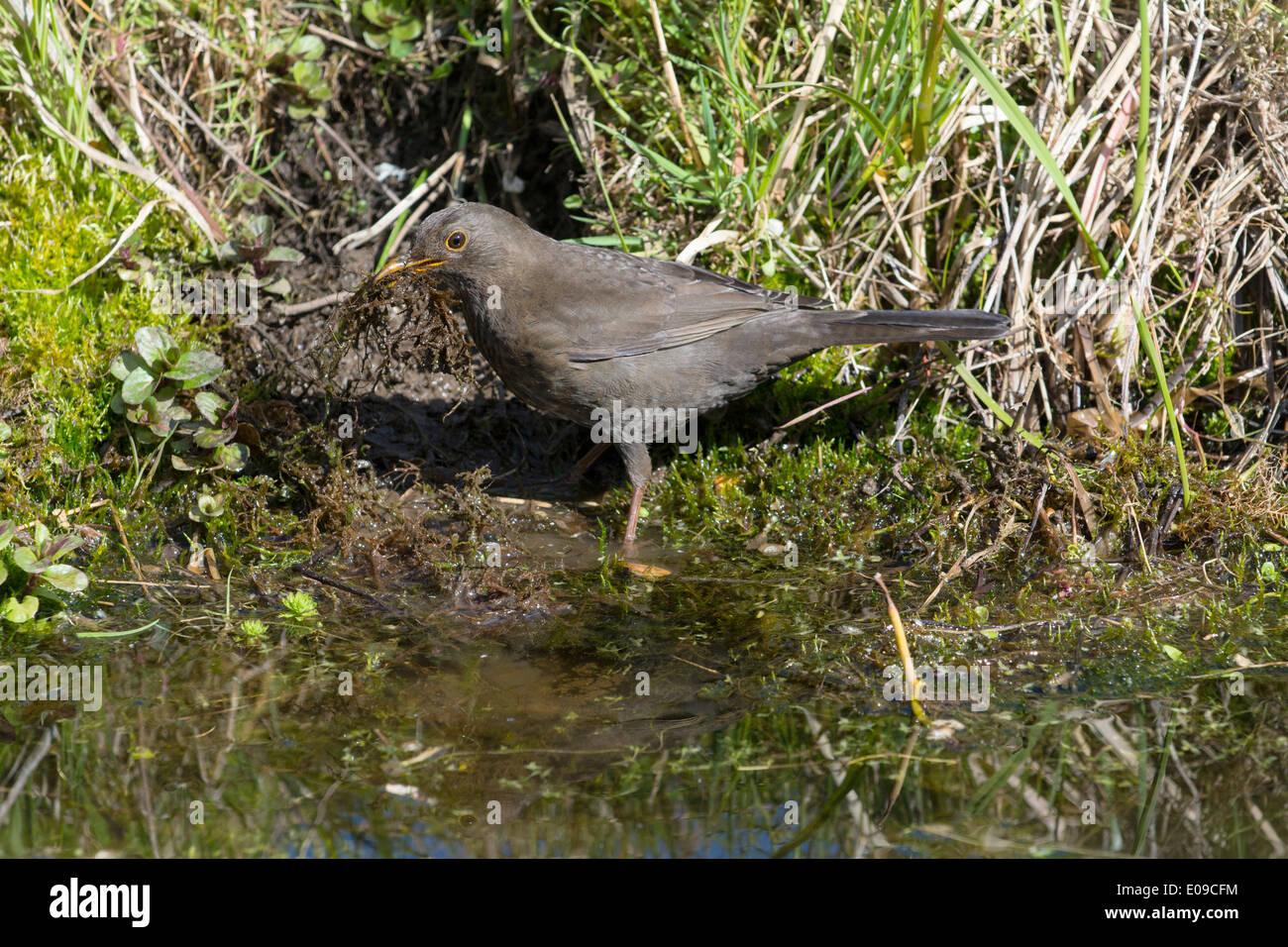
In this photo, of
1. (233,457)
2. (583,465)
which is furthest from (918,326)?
(233,457)

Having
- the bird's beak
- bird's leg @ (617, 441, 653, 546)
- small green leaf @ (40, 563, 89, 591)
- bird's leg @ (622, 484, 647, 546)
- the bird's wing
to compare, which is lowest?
small green leaf @ (40, 563, 89, 591)

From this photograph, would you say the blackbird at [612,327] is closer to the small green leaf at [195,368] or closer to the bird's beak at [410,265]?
the bird's beak at [410,265]

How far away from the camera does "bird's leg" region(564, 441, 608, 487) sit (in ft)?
20.1

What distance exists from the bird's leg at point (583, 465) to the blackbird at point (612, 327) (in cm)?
39

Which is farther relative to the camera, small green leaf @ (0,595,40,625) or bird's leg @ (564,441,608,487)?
bird's leg @ (564,441,608,487)

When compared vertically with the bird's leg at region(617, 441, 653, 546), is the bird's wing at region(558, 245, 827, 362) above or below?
above

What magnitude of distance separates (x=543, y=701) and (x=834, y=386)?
2.60 metres

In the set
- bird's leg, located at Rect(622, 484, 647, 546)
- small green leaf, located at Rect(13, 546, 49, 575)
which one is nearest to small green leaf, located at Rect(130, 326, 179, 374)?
small green leaf, located at Rect(13, 546, 49, 575)

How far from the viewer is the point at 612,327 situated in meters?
5.60

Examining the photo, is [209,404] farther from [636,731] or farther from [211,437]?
[636,731]

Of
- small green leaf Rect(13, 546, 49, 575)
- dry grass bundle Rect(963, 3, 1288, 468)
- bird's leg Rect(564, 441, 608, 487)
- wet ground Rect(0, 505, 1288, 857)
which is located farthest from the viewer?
bird's leg Rect(564, 441, 608, 487)

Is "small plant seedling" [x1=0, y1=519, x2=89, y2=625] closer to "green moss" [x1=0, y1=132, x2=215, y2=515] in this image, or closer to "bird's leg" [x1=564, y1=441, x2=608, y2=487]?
"green moss" [x1=0, y1=132, x2=215, y2=515]

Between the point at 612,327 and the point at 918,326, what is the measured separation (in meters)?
1.41

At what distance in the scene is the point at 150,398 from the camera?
5.23 metres
